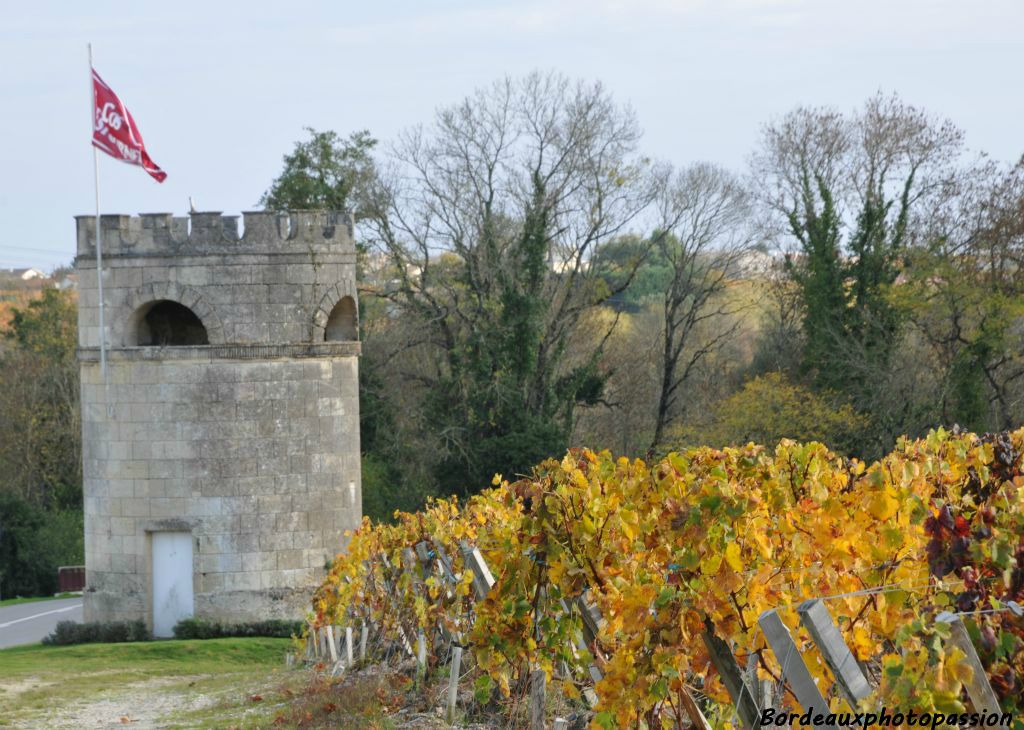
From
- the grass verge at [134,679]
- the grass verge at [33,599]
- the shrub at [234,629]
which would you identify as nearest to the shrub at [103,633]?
the grass verge at [134,679]

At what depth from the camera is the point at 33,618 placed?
2897 centimetres

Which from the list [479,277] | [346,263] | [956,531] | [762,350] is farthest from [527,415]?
[956,531]

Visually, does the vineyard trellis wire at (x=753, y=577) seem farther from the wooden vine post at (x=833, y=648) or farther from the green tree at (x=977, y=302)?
the green tree at (x=977, y=302)

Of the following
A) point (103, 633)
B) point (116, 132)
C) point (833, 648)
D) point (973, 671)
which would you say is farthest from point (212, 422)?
point (973, 671)

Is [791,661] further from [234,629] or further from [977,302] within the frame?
[977,302]

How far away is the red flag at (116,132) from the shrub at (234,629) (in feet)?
20.6

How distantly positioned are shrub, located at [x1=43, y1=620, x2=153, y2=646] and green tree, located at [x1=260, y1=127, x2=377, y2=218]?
1754 cm

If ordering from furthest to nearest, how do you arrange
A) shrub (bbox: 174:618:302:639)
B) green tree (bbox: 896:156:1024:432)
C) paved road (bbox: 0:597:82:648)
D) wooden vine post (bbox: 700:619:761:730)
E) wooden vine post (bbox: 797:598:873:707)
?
green tree (bbox: 896:156:1024:432) < paved road (bbox: 0:597:82:648) < shrub (bbox: 174:618:302:639) < wooden vine post (bbox: 700:619:761:730) < wooden vine post (bbox: 797:598:873:707)

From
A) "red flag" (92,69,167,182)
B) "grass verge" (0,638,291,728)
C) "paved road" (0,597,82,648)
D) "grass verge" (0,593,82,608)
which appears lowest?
"grass verge" (0,593,82,608)

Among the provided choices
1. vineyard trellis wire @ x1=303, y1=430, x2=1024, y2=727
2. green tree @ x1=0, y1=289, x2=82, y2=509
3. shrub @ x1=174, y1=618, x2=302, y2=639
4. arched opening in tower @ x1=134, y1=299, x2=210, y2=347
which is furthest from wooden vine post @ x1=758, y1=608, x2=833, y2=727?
green tree @ x1=0, y1=289, x2=82, y2=509

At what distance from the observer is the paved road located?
82.9 ft

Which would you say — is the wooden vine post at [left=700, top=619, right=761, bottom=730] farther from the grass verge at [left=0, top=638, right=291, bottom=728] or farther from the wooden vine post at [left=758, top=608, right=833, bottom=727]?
the grass verge at [left=0, top=638, right=291, bottom=728]

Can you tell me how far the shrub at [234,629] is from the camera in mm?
20109

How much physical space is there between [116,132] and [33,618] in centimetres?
1322
